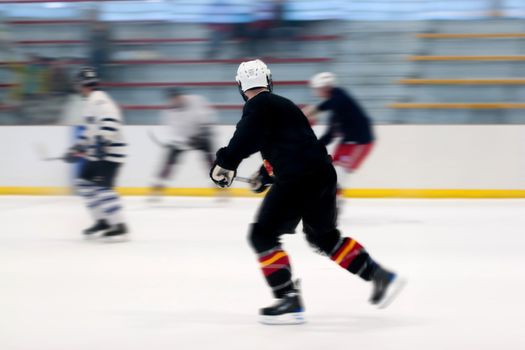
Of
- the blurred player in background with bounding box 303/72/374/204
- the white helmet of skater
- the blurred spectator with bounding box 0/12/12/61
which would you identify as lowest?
the blurred spectator with bounding box 0/12/12/61

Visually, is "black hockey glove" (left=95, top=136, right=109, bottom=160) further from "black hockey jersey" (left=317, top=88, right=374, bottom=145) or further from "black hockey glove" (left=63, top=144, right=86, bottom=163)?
"black hockey jersey" (left=317, top=88, right=374, bottom=145)

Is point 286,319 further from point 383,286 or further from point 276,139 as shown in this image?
point 276,139

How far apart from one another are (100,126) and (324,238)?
2.56 m

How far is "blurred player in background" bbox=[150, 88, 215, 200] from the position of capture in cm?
795

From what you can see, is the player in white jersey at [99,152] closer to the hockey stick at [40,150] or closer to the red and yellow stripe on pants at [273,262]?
the red and yellow stripe on pants at [273,262]

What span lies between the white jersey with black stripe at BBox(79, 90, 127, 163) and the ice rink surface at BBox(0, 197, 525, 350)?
27.3 inches

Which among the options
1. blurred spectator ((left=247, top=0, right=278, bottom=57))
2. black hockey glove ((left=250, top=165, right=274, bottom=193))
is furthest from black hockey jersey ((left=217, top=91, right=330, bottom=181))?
blurred spectator ((left=247, top=0, right=278, bottom=57))

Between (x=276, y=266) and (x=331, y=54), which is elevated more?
(x=276, y=266)

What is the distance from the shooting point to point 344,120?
646 centimetres

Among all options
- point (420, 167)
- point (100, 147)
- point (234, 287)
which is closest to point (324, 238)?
point (234, 287)

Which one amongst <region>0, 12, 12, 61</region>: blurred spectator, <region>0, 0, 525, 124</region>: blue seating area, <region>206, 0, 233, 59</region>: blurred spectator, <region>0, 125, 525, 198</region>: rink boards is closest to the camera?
<region>0, 125, 525, 198</region>: rink boards

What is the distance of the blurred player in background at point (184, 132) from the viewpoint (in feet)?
26.1

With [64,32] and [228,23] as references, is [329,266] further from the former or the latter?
[64,32]

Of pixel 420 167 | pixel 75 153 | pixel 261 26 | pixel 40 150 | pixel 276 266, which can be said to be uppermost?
pixel 276 266
